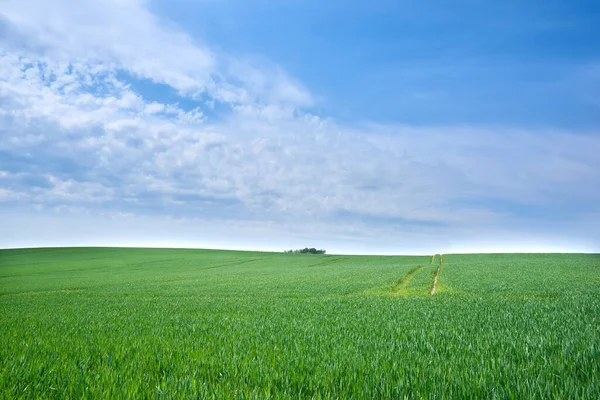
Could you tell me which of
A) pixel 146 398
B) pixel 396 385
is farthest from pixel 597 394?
pixel 146 398

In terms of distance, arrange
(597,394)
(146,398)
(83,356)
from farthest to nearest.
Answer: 1. (83,356)
2. (146,398)
3. (597,394)

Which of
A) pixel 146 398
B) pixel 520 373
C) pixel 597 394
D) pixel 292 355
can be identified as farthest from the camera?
pixel 292 355

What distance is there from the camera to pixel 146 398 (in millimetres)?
5617

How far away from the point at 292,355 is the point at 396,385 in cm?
234

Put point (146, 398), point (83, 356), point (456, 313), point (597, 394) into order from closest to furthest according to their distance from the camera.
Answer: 1. point (597, 394)
2. point (146, 398)
3. point (83, 356)
4. point (456, 313)

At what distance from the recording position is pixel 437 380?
5.94 metres

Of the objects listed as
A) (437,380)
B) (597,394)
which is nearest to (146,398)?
(437,380)

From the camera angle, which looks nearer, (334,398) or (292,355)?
(334,398)

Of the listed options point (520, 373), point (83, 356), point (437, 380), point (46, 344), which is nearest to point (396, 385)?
point (437, 380)

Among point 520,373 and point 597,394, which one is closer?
point 597,394

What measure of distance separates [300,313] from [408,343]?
691 centimetres

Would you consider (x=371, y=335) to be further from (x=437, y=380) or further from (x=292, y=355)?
(x=437, y=380)

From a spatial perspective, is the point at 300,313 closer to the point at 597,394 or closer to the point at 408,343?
the point at 408,343

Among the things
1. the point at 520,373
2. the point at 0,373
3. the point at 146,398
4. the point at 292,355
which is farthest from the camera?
the point at 292,355
